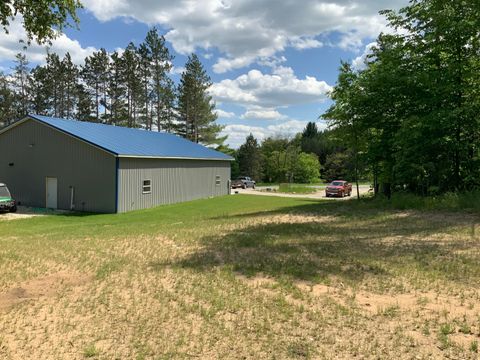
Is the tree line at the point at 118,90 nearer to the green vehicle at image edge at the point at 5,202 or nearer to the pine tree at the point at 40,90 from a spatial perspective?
the pine tree at the point at 40,90

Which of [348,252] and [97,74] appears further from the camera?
[97,74]

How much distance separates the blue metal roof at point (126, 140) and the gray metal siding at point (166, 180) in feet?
1.67

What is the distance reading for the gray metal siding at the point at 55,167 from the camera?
72.8ft

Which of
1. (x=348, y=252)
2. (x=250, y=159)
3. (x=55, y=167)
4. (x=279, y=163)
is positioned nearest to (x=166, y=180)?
(x=55, y=167)

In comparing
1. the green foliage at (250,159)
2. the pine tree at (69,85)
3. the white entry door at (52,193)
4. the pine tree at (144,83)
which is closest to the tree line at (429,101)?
the white entry door at (52,193)

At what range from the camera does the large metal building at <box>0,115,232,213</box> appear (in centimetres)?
2214

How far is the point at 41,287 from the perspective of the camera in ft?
19.7

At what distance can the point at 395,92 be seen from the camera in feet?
54.0

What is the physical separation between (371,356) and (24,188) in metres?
26.4

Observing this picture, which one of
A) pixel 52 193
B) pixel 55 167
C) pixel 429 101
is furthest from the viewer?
pixel 52 193

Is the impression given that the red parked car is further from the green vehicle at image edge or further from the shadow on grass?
the shadow on grass

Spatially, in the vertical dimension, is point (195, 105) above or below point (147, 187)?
above

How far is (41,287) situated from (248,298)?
126 inches

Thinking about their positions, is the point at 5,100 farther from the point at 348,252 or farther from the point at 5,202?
the point at 348,252
